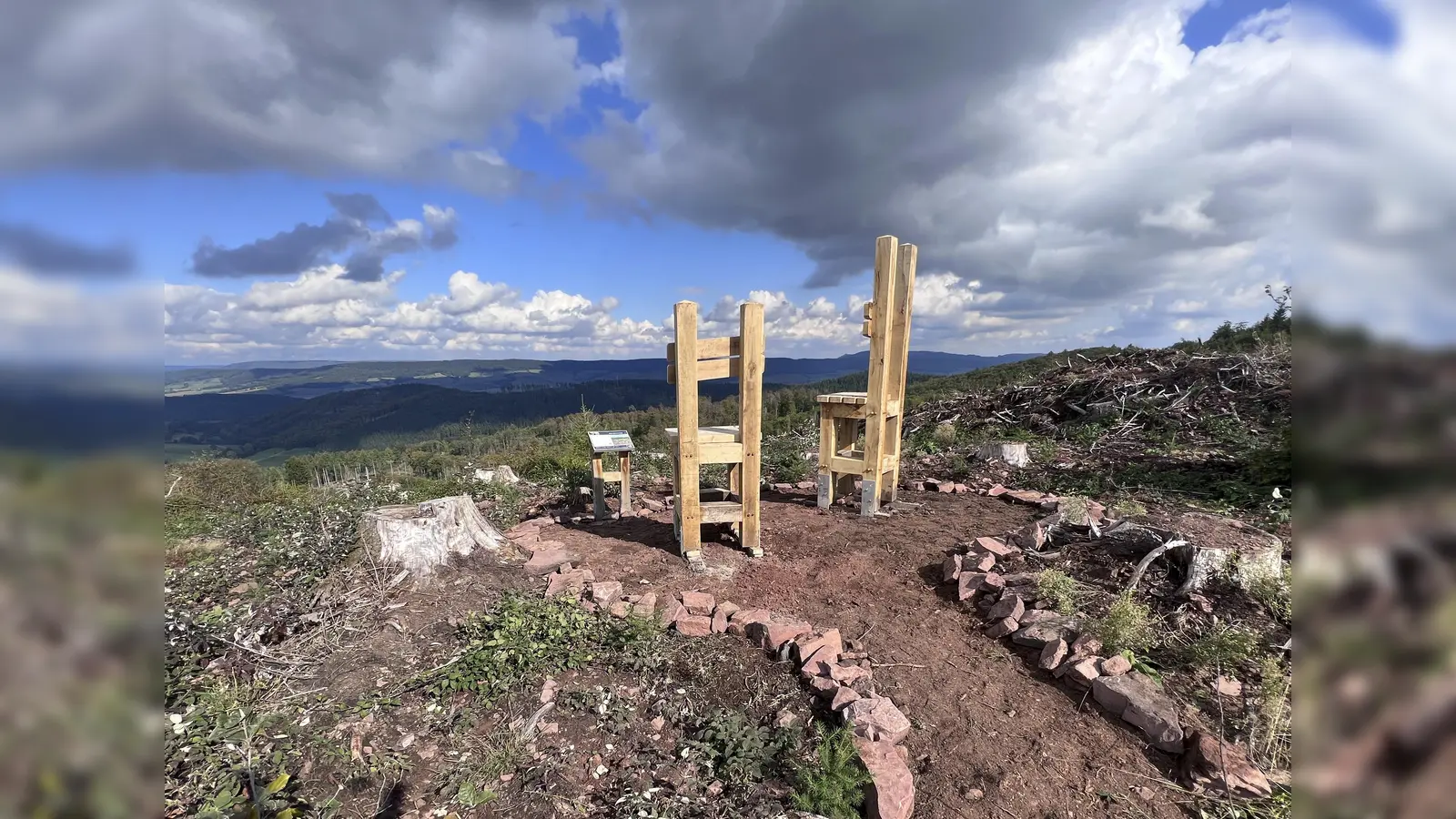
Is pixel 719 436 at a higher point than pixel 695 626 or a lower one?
higher

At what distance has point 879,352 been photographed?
20.1 feet

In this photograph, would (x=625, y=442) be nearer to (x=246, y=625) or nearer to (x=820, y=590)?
(x=820, y=590)

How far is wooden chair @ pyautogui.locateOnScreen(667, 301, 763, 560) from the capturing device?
5.05 m

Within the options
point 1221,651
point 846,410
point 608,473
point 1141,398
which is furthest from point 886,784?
point 1141,398

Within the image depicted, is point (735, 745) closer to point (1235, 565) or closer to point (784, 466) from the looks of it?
point (1235, 565)

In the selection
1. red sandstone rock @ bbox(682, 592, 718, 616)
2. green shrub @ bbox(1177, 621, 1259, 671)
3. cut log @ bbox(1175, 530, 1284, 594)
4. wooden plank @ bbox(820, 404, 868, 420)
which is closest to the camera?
green shrub @ bbox(1177, 621, 1259, 671)

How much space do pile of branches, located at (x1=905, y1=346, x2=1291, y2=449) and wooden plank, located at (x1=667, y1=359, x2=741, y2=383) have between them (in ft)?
21.0

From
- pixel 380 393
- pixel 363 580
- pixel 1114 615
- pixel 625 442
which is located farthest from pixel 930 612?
pixel 380 393

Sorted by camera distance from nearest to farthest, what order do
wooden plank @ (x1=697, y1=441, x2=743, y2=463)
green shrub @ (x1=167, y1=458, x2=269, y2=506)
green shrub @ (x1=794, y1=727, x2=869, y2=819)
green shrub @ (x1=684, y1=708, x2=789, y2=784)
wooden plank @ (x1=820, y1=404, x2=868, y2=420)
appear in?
green shrub @ (x1=794, y1=727, x2=869, y2=819) < green shrub @ (x1=684, y1=708, x2=789, y2=784) < wooden plank @ (x1=697, y1=441, x2=743, y2=463) < wooden plank @ (x1=820, y1=404, x2=868, y2=420) < green shrub @ (x1=167, y1=458, x2=269, y2=506)

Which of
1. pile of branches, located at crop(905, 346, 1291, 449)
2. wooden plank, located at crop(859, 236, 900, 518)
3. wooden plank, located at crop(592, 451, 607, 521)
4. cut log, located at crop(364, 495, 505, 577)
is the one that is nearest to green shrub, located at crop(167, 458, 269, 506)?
cut log, located at crop(364, 495, 505, 577)

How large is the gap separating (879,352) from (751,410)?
5.46ft

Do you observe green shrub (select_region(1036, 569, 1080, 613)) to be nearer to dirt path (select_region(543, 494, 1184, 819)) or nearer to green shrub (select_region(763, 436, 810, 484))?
dirt path (select_region(543, 494, 1184, 819))

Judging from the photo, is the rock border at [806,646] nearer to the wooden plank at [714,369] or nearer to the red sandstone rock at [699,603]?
the red sandstone rock at [699,603]
